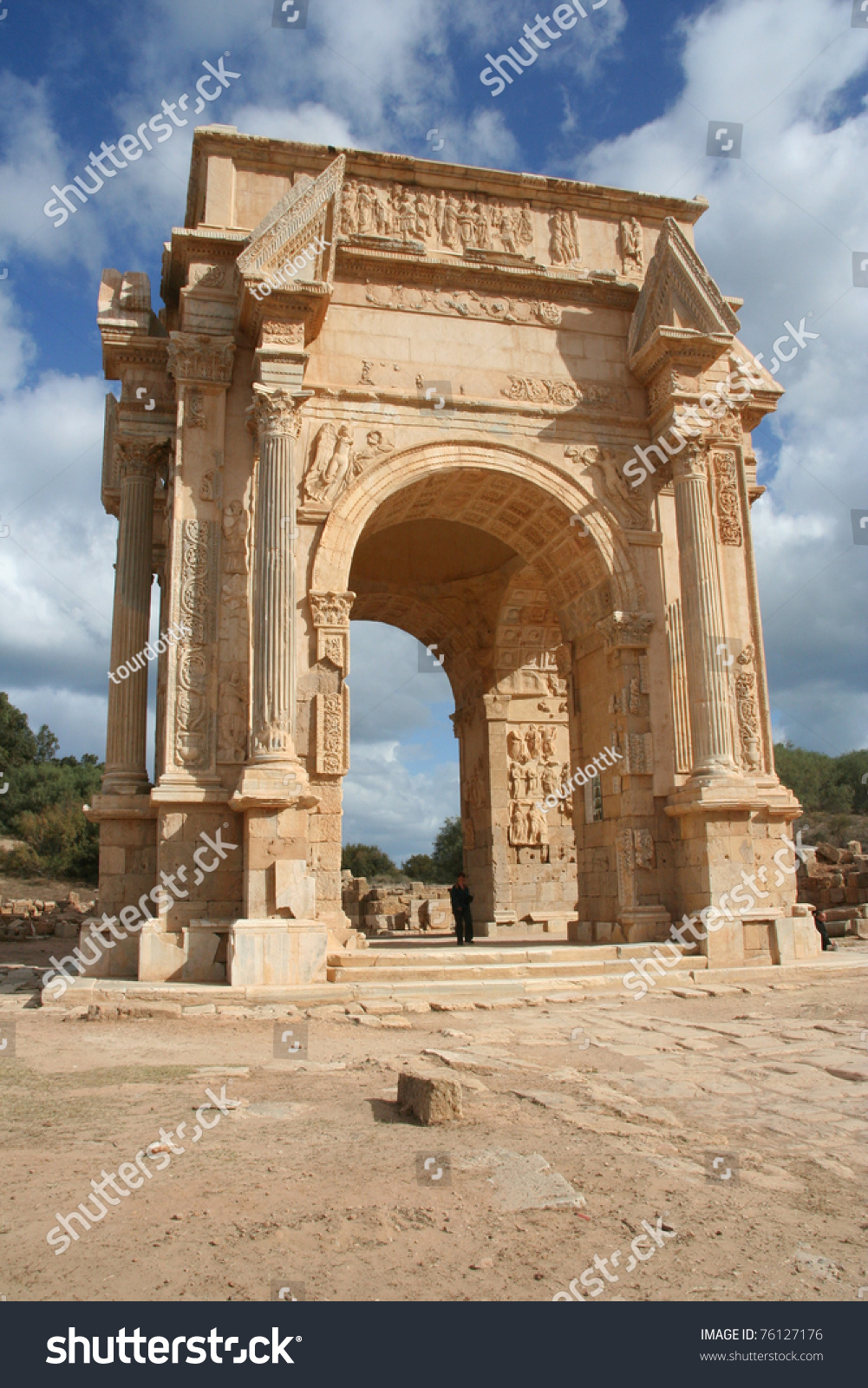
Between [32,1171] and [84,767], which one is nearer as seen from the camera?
[32,1171]

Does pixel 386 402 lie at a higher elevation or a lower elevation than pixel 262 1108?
higher

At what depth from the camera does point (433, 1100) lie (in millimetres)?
5273

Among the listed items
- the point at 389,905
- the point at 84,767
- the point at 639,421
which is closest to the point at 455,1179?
the point at 639,421

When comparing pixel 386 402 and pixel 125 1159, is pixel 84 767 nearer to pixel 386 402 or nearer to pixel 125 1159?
pixel 386 402

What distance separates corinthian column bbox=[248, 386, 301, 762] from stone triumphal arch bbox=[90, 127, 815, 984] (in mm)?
33

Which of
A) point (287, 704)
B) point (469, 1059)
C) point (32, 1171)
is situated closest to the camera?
point (32, 1171)

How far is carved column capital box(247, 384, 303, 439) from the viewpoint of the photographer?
12.6m

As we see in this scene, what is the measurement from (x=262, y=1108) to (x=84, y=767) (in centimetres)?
4204

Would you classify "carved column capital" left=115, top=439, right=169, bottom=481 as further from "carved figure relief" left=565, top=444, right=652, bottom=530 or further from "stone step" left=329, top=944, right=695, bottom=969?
"stone step" left=329, top=944, right=695, bottom=969

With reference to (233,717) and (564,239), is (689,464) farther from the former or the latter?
(233,717)

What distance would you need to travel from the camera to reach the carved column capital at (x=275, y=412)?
12.6 metres

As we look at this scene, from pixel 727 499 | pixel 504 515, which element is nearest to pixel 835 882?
pixel 727 499

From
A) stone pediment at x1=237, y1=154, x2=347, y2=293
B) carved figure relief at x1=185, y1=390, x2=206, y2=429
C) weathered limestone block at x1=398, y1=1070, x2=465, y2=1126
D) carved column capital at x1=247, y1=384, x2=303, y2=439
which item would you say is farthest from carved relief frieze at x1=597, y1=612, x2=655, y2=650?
weathered limestone block at x1=398, y1=1070, x2=465, y2=1126

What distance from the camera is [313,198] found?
42.7ft
